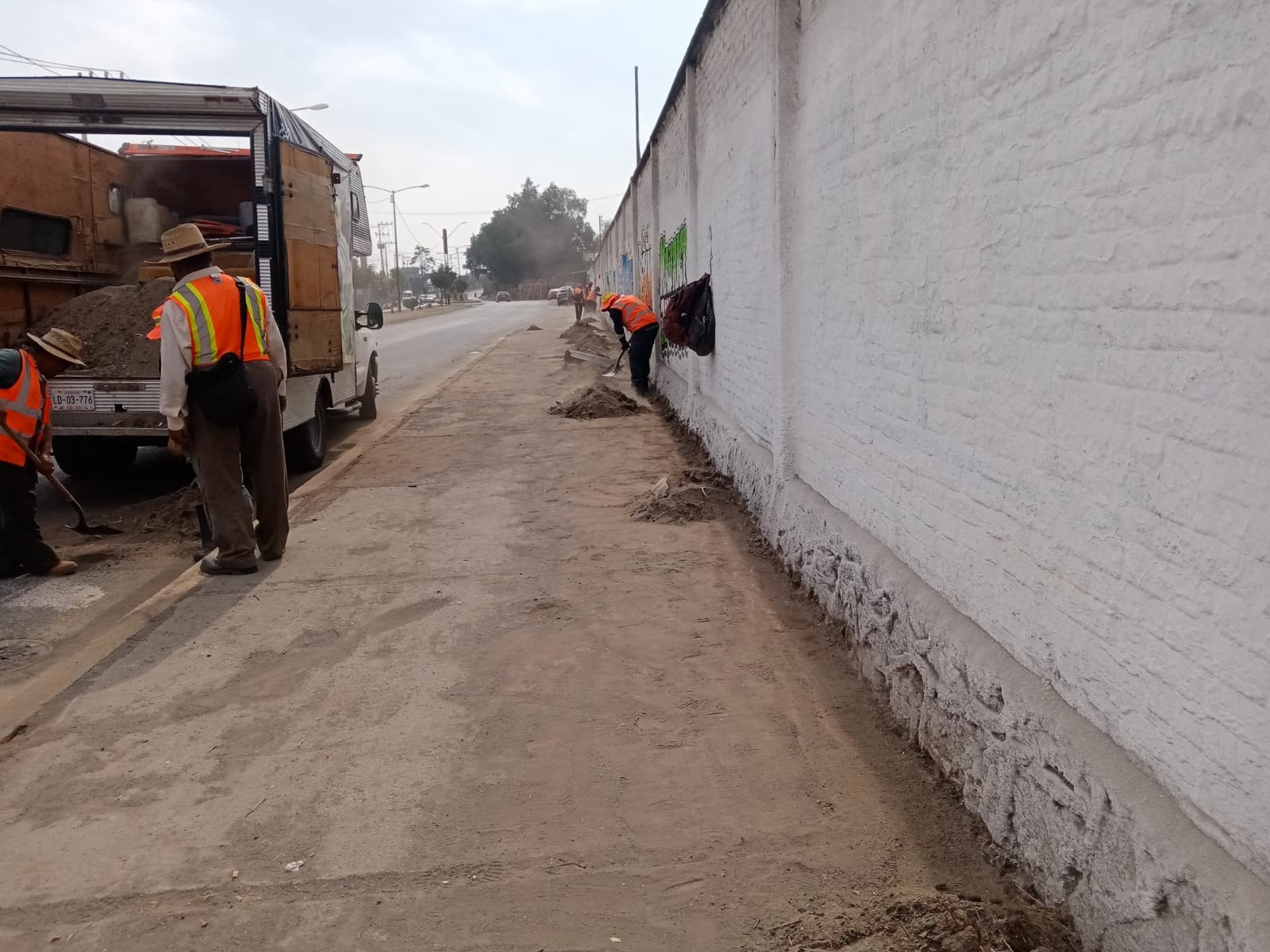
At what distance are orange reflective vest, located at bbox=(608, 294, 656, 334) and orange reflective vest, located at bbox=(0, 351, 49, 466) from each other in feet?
30.2

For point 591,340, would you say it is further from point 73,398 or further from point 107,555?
point 107,555

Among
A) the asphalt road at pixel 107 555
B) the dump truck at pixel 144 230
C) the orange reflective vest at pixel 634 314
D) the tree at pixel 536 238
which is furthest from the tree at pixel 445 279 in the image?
the dump truck at pixel 144 230

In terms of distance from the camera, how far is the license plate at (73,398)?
7.23 m

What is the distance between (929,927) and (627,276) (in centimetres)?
2194

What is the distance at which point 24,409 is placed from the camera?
580 centimetres

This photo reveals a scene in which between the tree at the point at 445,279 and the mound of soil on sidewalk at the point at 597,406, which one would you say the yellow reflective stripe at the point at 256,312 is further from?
the tree at the point at 445,279

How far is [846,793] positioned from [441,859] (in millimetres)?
1294

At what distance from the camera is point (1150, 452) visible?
2.26 metres

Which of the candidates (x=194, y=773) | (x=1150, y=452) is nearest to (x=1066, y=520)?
(x=1150, y=452)

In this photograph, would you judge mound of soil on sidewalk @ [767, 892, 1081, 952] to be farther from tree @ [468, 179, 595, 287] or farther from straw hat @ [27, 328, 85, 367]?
tree @ [468, 179, 595, 287]

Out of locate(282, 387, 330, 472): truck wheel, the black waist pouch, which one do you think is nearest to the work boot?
the black waist pouch

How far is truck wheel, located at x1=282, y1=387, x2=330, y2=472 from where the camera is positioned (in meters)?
8.94

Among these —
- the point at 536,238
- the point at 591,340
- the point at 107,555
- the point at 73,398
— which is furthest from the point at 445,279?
the point at 107,555

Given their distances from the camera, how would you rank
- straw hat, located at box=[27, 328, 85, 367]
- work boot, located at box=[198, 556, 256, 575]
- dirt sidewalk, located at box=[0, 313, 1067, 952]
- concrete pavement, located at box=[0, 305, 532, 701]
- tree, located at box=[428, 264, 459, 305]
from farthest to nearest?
tree, located at box=[428, 264, 459, 305]
straw hat, located at box=[27, 328, 85, 367]
work boot, located at box=[198, 556, 256, 575]
concrete pavement, located at box=[0, 305, 532, 701]
dirt sidewalk, located at box=[0, 313, 1067, 952]
